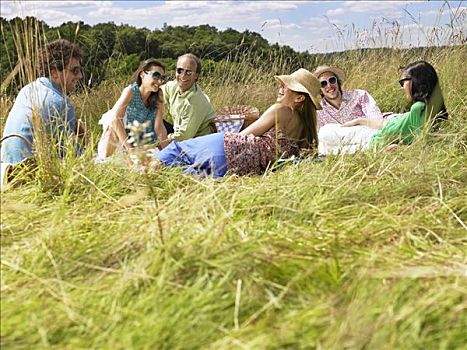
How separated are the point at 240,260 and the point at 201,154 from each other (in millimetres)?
1939

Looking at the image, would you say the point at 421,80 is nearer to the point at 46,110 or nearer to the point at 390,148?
the point at 390,148

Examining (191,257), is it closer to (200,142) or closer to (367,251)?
(367,251)

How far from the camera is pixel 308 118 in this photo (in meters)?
4.13

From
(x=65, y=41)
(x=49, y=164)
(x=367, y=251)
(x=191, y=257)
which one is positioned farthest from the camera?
(x=65, y=41)

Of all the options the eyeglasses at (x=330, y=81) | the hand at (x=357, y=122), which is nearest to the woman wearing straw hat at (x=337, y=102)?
the eyeglasses at (x=330, y=81)

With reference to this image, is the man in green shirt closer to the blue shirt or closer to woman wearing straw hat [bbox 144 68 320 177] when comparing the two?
woman wearing straw hat [bbox 144 68 320 177]

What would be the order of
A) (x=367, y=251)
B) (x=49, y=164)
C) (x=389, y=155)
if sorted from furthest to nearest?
(x=389, y=155), (x=49, y=164), (x=367, y=251)

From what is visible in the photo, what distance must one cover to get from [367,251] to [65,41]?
2.50 metres

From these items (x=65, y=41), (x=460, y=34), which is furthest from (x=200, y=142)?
(x=460, y=34)

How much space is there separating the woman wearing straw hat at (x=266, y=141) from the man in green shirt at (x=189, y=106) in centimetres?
105

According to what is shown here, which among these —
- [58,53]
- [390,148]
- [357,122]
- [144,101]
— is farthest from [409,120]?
[58,53]

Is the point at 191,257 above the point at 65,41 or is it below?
below

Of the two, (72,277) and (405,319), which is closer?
(405,319)

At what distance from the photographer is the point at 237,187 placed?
3.06 meters
